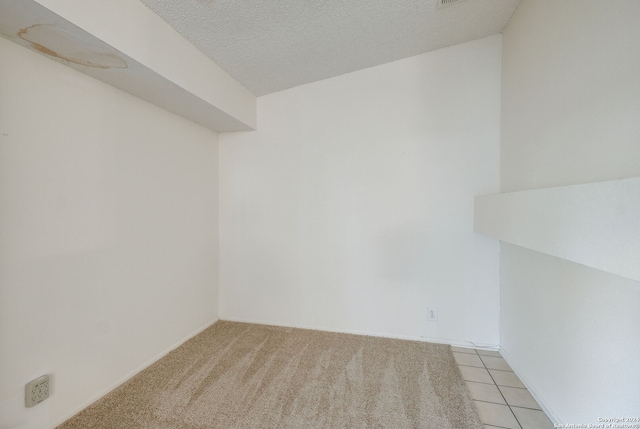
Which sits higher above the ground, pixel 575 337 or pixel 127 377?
pixel 575 337

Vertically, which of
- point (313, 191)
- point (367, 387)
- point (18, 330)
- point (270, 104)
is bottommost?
point (367, 387)

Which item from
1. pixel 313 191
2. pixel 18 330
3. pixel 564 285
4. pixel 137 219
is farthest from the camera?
pixel 313 191

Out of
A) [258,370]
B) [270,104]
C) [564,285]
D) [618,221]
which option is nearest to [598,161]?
[618,221]

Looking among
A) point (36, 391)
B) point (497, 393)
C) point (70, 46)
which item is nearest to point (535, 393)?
point (497, 393)

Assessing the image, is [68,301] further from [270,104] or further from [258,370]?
[270,104]

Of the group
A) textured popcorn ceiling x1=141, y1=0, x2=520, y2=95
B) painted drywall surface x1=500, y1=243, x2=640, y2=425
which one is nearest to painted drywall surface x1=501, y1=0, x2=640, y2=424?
painted drywall surface x1=500, y1=243, x2=640, y2=425

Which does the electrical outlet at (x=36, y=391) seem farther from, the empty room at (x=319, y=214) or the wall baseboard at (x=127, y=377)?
the wall baseboard at (x=127, y=377)

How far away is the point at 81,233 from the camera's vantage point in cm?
148

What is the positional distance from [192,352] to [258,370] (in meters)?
0.63

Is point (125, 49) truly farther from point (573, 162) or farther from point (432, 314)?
point (432, 314)

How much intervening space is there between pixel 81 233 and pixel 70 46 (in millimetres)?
→ 950

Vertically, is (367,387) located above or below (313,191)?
below

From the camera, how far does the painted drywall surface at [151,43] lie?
1109 millimetres

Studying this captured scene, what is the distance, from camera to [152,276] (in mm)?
1959
